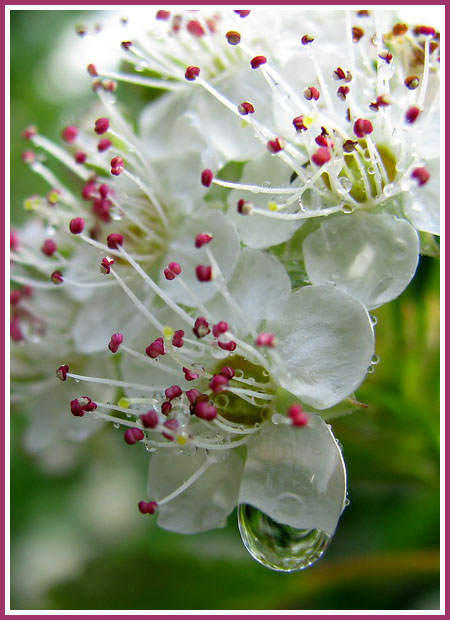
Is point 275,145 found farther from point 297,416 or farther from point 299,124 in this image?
point 297,416

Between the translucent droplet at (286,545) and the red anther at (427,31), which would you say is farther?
the red anther at (427,31)

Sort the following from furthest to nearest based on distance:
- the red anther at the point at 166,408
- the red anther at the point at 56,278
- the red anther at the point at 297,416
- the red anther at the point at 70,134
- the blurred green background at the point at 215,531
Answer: the blurred green background at the point at 215,531, the red anther at the point at 70,134, the red anther at the point at 56,278, the red anther at the point at 166,408, the red anther at the point at 297,416

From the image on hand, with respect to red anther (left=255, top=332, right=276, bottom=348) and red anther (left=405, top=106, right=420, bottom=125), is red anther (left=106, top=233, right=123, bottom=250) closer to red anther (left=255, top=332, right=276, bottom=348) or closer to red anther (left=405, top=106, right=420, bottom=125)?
red anther (left=255, top=332, right=276, bottom=348)

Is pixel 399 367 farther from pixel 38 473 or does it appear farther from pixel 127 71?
pixel 38 473

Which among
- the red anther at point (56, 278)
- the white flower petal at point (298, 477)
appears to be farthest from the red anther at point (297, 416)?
the red anther at point (56, 278)

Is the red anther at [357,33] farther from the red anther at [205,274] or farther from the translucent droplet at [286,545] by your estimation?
the translucent droplet at [286,545]

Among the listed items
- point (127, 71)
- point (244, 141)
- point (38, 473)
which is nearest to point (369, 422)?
point (244, 141)

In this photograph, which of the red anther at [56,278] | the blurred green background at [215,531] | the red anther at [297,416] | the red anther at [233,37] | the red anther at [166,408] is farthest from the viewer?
the blurred green background at [215,531]

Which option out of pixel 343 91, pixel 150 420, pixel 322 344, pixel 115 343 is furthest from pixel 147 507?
pixel 343 91
